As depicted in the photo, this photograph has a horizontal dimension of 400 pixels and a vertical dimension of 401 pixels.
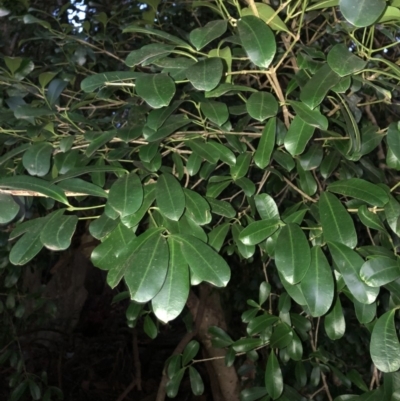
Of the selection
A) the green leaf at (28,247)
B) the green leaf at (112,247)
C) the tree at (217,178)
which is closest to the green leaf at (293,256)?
the tree at (217,178)

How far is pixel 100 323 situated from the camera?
4.27 m

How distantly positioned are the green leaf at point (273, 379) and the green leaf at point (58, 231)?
648mm

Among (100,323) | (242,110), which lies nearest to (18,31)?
(242,110)

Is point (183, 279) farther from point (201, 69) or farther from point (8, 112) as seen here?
point (8, 112)

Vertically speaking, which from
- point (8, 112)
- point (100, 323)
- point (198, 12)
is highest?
point (8, 112)

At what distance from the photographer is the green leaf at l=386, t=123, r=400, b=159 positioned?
2.31ft

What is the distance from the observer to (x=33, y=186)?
70 cm

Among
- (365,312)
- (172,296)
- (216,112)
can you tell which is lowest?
(365,312)

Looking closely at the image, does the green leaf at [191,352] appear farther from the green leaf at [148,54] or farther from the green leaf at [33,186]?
the green leaf at [148,54]

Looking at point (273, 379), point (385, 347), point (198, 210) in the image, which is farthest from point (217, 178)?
point (273, 379)

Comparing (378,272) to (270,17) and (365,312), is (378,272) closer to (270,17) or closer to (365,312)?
(365,312)

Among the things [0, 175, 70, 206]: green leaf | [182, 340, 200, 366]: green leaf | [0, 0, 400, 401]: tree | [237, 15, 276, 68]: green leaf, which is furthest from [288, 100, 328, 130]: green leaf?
[182, 340, 200, 366]: green leaf

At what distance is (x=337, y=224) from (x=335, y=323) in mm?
272

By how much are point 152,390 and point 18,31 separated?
2.17 metres
